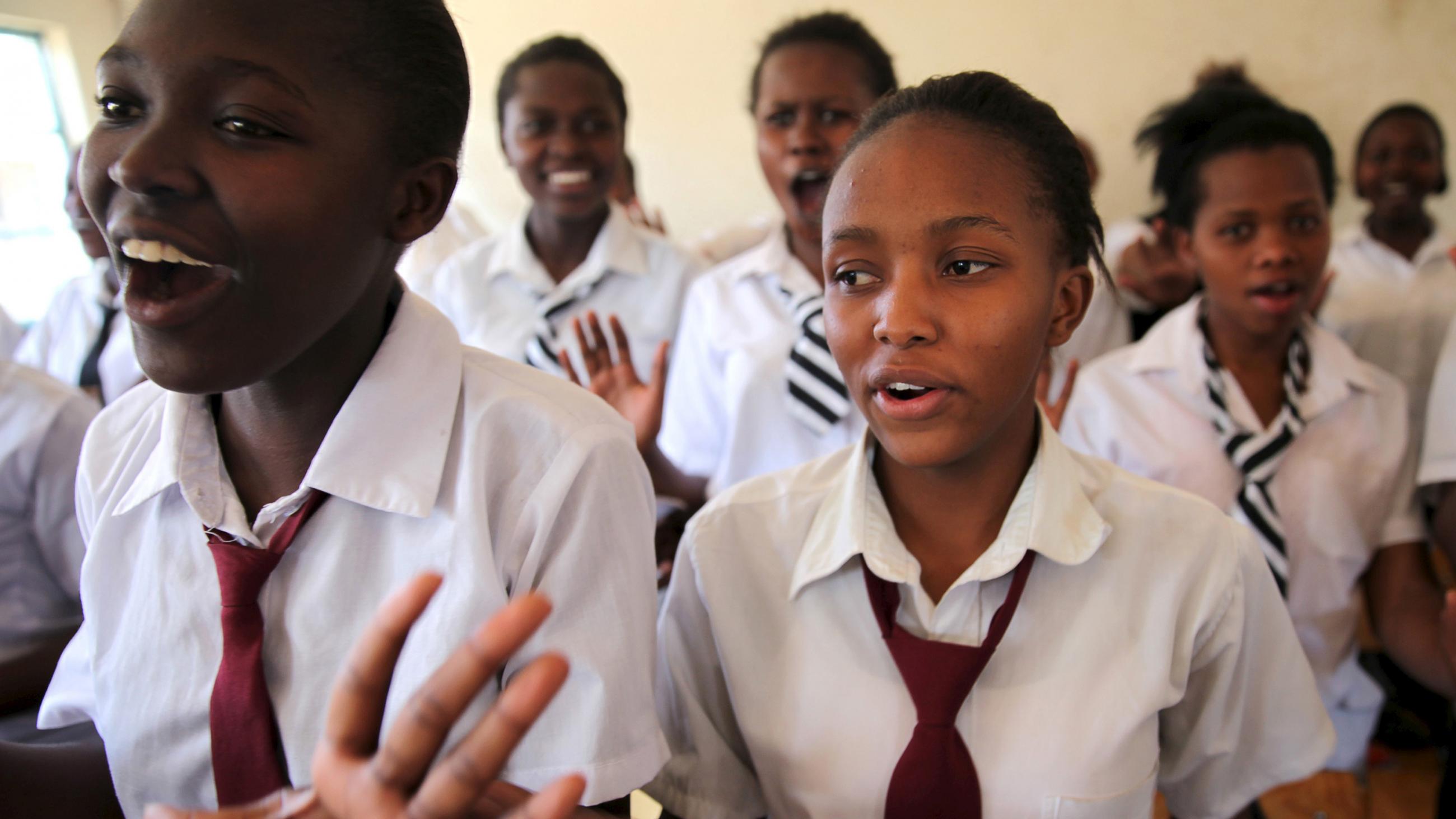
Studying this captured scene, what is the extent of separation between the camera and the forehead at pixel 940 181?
3.21 feet

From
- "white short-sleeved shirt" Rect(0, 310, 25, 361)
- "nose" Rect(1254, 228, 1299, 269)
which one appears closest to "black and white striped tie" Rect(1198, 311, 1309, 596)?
"nose" Rect(1254, 228, 1299, 269)

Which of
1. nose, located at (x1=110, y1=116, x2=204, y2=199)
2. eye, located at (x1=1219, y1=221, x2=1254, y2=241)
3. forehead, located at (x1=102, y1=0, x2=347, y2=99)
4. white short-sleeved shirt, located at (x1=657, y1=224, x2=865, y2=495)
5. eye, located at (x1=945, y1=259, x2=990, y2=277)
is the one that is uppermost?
forehead, located at (x1=102, y1=0, x2=347, y2=99)

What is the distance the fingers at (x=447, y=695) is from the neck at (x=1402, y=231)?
3319mm

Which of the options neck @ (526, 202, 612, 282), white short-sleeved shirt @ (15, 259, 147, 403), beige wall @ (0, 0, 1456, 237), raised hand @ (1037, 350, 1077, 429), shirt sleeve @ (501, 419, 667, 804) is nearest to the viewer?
shirt sleeve @ (501, 419, 667, 804)

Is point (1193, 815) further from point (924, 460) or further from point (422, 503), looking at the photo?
point (422, 503)

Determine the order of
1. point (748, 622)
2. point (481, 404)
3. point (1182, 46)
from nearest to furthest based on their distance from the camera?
point (481, 404)
point (748, 622)
point (1182, 46)

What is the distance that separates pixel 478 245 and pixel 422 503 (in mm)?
1730

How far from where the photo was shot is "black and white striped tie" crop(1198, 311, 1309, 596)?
61.9 inches

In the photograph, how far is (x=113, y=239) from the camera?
82 centimetres

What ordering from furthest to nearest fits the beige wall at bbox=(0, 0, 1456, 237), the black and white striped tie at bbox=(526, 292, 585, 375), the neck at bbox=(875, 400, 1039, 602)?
the beige wall at bbox=(0, 0, 1456, 237)
the black and white striped tie at bbox=(526, 292, 585, 375)
the neck at bbox=(875, 400, 1039, 602)

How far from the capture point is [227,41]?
811mm

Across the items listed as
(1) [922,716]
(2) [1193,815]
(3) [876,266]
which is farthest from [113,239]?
(2) [1193,815]

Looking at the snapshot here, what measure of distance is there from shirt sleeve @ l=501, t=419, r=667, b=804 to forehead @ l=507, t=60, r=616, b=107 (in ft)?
5.24

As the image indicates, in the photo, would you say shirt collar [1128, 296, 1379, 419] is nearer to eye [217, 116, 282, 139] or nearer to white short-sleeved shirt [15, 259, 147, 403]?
eye [217, 116, 282, 139]
